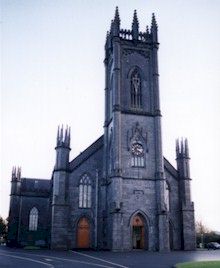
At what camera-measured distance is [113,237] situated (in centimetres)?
4312

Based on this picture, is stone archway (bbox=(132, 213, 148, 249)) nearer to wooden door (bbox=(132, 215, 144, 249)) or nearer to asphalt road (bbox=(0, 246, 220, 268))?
wooden door (bbox=(132, 215, 144, 249))

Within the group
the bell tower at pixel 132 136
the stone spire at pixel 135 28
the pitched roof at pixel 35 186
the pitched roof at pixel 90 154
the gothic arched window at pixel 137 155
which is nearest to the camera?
the bell tower at pixel 132 136

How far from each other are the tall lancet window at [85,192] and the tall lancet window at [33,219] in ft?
82.8

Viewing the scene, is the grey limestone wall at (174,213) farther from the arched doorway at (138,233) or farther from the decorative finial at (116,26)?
the decorative finial at (116,26)

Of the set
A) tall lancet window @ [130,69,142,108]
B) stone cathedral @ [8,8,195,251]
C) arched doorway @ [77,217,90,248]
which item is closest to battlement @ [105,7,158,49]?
stone cathedral @ [8,8,195,251]

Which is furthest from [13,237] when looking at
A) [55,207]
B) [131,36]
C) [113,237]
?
[131,36]

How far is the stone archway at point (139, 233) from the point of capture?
4591 centimetres

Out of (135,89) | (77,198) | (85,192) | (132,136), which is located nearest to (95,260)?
(77,198)

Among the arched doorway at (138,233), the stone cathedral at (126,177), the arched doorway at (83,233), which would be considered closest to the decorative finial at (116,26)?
the stone cathedral at (126,177)

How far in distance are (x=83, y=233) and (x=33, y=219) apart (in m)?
25.7

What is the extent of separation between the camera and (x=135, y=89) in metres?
52.6

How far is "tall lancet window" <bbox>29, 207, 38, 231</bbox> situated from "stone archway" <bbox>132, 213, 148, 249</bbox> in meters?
30.0

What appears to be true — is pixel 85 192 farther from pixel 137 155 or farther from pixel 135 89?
pixel 135 89

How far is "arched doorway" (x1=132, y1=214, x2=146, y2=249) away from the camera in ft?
151
